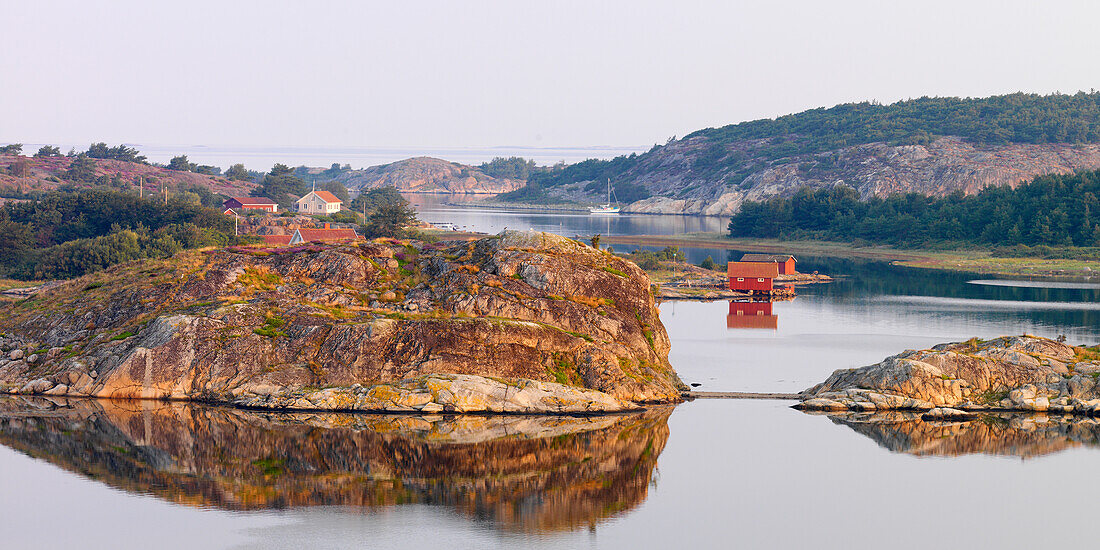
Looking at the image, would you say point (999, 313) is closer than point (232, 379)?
No

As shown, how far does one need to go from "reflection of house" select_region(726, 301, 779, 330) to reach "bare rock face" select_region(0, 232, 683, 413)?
33739 mm

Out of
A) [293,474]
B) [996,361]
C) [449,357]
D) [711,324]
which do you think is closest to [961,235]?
[711,324]

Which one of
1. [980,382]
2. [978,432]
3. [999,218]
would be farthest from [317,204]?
[978,432]

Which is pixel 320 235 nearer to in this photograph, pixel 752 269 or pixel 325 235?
pixel 325 235

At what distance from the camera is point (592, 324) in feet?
177

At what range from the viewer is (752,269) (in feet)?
374

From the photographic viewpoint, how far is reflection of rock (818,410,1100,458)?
45375mm

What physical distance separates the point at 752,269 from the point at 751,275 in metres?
0.77

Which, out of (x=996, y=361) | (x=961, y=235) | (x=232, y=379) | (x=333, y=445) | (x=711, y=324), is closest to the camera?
(x=333, y=445)

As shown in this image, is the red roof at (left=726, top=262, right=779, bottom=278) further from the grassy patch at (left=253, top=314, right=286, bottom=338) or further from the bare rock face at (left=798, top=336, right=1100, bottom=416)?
the grassy patch at (left=253, top=314, right=286, bottom=338)

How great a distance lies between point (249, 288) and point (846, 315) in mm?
60681

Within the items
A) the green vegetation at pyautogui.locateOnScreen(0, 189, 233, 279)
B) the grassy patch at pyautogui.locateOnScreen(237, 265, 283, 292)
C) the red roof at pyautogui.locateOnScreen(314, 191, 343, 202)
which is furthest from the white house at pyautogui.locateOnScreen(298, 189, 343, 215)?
the grassy patch at pyautogui.locateOnScreen(237, 265, 283, 292)

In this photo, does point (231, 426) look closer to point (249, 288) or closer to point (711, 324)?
point (249, 288)

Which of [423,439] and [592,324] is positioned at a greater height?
[592,324]
